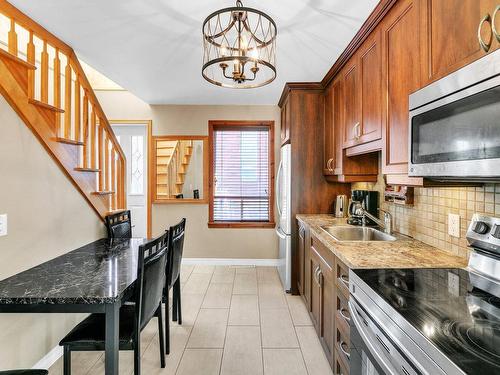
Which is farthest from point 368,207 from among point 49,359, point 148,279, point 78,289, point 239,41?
point 49,359

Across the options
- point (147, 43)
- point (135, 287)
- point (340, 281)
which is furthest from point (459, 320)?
point (147, 43)

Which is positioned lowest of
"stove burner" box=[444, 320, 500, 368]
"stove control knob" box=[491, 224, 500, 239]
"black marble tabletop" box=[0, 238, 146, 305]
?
"black marble tabletop" box=[0, 238, 146, 305]

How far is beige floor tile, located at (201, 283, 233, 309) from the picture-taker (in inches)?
122

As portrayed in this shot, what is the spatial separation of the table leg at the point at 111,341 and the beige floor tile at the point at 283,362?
109 cm

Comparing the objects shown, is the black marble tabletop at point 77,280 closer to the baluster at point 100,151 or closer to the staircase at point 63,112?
the staircase at point 63,112

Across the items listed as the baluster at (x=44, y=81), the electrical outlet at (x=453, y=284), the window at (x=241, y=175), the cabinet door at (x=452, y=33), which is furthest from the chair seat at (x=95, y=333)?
the window at (x=241, y=175)

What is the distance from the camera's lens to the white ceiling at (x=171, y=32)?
1.93 meters

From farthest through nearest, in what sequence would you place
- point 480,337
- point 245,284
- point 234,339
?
point 245,284
point 234,339
point 480,337

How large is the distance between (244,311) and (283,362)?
86 cm

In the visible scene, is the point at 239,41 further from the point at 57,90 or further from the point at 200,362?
the point at 200,362

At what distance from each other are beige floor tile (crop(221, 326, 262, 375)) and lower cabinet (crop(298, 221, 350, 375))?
1.71 feet

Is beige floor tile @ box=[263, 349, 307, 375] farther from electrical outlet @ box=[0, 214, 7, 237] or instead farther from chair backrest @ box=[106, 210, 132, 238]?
electrical outlet @ box=[0, 214, 7, 237]

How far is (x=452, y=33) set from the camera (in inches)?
47.7

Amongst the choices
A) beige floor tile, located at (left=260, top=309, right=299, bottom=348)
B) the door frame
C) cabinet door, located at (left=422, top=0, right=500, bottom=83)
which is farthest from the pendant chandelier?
beige floor tile, located at (left=260, top=309, right=299, bottom=348)
